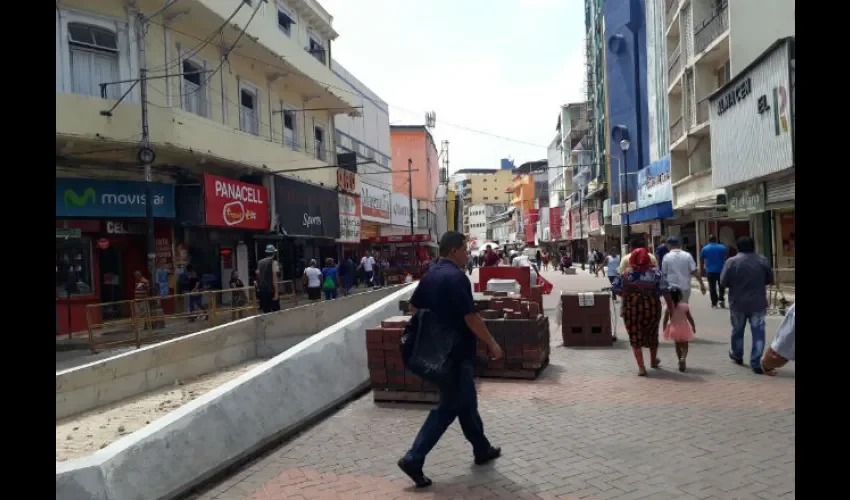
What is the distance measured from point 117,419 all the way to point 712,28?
22.6 metres

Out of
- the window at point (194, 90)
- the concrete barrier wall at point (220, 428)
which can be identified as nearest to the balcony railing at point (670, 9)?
the window at point (194, 90)

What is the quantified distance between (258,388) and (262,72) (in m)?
18.8

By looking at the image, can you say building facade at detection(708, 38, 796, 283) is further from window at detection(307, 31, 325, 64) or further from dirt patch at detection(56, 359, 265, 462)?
window at detection(307, 31, 325, 64)

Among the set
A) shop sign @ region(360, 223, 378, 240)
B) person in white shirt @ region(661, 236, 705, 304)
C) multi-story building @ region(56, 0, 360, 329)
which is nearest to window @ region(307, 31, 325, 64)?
multi-story building @ region(56, 0, 360, 329)

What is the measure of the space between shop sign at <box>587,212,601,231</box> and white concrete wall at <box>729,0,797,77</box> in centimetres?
2823

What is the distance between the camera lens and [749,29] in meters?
19.5

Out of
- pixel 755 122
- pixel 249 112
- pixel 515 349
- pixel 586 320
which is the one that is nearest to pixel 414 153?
pixel 249 112

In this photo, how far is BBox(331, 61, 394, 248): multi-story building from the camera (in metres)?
35.0

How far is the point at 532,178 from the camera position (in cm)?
9919

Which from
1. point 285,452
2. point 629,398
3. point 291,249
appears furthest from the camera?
point 291,249

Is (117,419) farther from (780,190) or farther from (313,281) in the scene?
(780,190)
